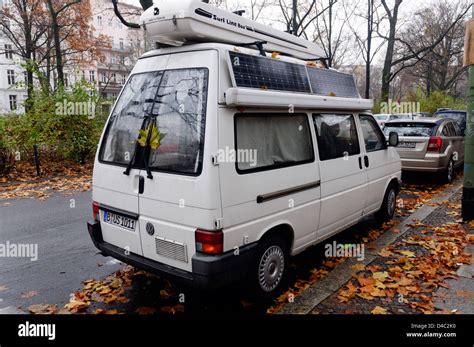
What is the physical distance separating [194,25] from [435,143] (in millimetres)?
7696

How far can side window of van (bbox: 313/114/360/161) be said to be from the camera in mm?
4410

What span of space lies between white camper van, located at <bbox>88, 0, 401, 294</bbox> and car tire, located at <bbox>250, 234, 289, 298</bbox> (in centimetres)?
1

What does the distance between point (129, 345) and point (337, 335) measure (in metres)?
1.84

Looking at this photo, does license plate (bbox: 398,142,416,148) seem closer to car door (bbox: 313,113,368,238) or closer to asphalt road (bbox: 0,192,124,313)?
car door (bbox: 313,113,368,238)

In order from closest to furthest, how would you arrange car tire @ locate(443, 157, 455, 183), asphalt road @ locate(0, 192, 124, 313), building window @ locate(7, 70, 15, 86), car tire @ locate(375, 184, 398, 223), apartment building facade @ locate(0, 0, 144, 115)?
asphalt road @ locate(0, 192, 124, 313) → car tire @ locate(375, 184, 398, 223) → car tire @ locate(443, 157, 455, 183) → apartment building facade @ locate(0, 0, 144, 115) → building window @ locate(7, 70, 15, 86)

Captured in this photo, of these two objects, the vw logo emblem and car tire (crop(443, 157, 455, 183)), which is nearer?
the vw logo emblem

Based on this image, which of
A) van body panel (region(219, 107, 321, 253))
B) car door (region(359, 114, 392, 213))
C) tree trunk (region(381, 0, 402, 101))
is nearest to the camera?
van body panel (region(219, 107, 321, 253))

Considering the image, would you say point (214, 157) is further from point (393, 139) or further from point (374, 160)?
point (393, 139)

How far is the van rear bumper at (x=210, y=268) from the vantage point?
10.1 ft

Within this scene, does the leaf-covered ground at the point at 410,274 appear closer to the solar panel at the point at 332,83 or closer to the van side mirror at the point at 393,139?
the van side mirror at the point at 393,139

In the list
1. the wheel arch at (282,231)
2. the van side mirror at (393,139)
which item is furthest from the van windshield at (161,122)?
the van side mirror at (393,139)

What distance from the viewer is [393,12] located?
925 inches

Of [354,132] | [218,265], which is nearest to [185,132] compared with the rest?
[218,265]

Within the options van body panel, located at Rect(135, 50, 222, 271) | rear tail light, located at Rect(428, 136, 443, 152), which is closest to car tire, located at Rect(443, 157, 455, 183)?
rear tail light, located at Rect(428, 136, 443, 152)
